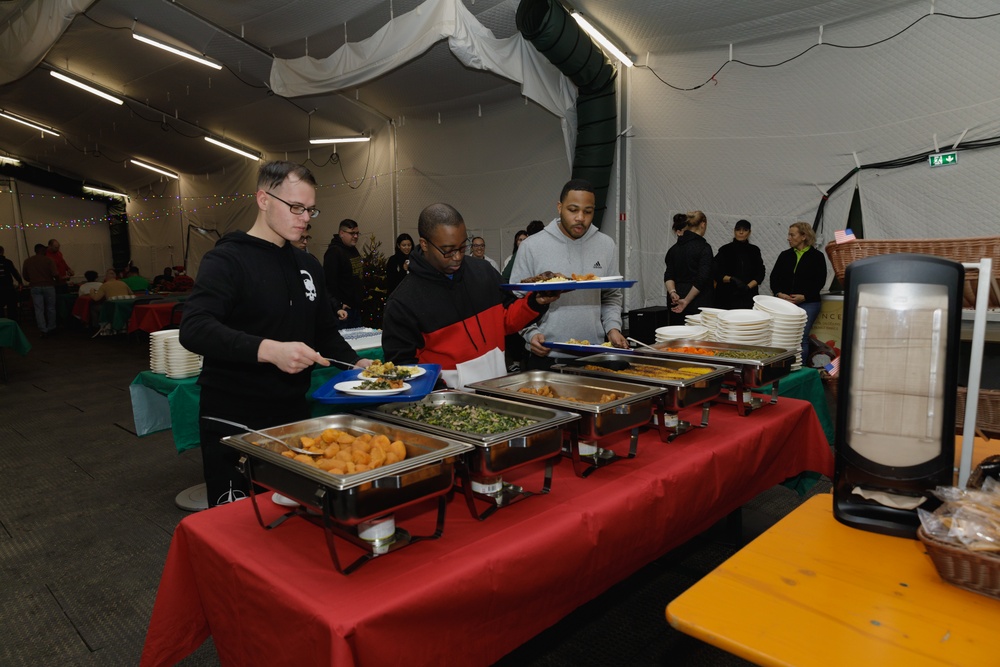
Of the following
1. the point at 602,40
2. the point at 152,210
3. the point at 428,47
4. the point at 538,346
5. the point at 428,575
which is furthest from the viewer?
the point at 152,210

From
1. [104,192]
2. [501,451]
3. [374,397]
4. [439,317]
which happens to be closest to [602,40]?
[439,317]

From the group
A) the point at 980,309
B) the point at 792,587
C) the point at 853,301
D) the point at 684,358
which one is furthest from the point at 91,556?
the point at 980,309

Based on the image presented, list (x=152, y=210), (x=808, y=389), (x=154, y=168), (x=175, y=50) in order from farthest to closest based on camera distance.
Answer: (x=152, y=210)
(x=154, y=168)
(x=175, y=50)
(x=808, y=389)

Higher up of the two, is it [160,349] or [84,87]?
[84,87]

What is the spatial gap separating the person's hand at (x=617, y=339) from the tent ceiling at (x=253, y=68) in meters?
3.80

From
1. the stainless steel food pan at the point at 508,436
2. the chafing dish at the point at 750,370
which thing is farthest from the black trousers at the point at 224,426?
the chafing dish at the point at 750,370

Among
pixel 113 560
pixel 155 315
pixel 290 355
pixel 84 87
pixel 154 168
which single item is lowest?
pixel 113 560

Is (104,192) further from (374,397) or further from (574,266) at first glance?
(374,397)

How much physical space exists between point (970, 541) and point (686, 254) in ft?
15.7

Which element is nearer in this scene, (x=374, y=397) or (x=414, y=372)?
(x=374, y=397)

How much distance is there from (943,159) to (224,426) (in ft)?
17.4

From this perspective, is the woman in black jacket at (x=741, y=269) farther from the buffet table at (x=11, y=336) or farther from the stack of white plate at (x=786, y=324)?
the buffet table at (x=11, y=336)

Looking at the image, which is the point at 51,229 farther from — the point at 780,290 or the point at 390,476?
the point at 390,476

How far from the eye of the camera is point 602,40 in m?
5.89
